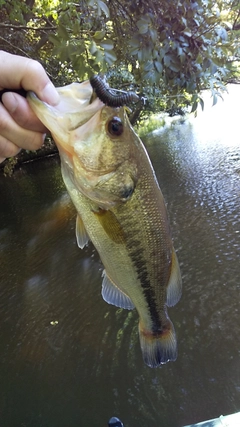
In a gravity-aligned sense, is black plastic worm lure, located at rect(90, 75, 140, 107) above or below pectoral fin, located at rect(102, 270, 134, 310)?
above

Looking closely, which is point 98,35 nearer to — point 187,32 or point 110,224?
point 187,32

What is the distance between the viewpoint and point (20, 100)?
59.6 inches

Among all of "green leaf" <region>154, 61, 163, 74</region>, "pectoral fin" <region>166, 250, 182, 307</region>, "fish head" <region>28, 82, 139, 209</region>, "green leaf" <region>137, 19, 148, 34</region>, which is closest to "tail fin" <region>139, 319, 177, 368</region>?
"pectoral fin" <region>166, 250, 182, 307</region>

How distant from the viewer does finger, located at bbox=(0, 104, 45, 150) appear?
153cm

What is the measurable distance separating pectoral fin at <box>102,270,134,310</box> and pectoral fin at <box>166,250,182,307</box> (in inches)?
8.5

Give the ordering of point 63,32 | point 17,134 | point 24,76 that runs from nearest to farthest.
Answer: point 24,76 < point 17,134 < point 63,32

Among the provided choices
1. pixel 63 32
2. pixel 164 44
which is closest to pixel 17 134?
pixel 63 32

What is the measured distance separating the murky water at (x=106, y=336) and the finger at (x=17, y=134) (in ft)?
15.3

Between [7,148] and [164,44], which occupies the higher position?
[7,148]

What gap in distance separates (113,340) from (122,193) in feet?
17.9

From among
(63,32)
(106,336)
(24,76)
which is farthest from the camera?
(106,336)

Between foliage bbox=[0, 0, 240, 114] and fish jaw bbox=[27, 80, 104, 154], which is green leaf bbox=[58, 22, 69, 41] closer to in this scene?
foliage bbox=[0, 0, 240, 114]

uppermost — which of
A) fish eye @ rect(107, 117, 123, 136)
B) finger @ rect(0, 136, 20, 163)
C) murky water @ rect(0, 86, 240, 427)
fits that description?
finger @ rect(0, 136, 20, 163)

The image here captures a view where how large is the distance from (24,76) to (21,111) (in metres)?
0.13
